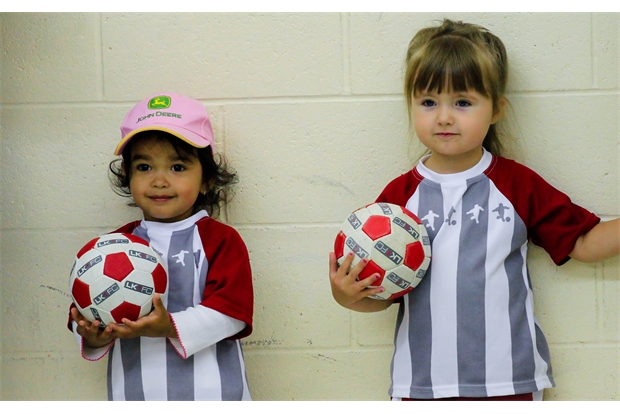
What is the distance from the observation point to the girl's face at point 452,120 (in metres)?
1.89

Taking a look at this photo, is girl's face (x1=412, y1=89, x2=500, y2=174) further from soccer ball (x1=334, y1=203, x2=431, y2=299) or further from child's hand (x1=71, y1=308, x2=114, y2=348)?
child's hand (x1=71, y1=308, x2=114, y2=348)

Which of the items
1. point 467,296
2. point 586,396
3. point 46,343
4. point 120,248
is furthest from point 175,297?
point 586,396

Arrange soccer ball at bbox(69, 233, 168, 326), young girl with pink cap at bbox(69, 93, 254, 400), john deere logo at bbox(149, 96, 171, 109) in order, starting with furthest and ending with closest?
john deere logo at bbox(149, 96, 171, 109) < young girl with pink cap at bbox(69, 93, 254, 400) < soccer ball at bbox(69, 233, 168, 326)

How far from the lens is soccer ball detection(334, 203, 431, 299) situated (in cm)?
179

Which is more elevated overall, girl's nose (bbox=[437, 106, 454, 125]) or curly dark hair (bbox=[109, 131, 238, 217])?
girl's nose (bbox=[437, 106, 454, 125])

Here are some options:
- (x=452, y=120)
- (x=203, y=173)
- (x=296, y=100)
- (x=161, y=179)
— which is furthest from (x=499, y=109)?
(x=161, y=179)

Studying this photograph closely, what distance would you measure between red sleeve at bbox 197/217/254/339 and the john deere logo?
0.35 m

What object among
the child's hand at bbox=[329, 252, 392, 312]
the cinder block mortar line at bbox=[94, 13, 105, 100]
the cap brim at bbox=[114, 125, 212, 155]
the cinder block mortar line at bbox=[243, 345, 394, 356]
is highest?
the cinder block mortar line at bbox=[94, 13, 105, 100]

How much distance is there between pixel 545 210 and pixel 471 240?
0.77 ft

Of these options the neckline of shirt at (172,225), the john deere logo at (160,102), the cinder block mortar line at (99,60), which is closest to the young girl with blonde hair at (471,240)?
the neckline of shirt at (172,225)

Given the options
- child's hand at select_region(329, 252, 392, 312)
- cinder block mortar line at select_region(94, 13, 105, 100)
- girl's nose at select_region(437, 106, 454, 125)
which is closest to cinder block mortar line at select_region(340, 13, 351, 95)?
girl's nose at select_region(437, 106, 454, 125)

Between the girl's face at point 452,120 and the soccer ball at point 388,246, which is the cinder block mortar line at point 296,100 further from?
the soccer ball at point 388,246

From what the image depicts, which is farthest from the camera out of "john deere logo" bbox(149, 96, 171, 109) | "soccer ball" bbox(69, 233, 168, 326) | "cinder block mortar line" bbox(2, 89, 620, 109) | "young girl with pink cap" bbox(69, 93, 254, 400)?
"cinder block mortar line" bbox(2, 89, 620, 109)

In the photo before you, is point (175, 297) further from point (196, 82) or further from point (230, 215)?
point (196, 82)
